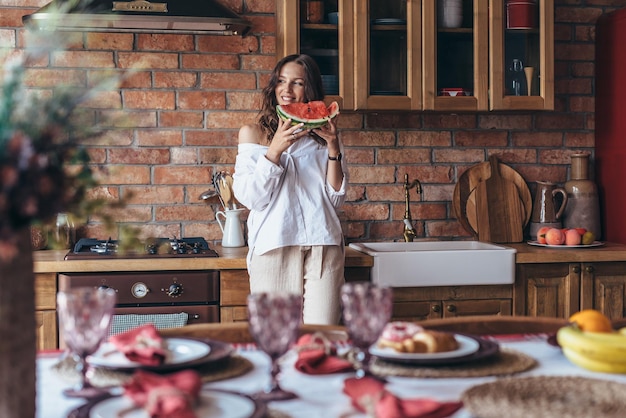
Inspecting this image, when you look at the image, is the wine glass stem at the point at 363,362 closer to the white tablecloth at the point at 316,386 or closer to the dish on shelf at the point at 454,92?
the white tablecloth at the point at 316,386

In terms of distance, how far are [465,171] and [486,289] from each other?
2.52ft

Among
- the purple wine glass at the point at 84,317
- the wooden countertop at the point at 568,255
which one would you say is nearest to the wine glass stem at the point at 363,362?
the purple wine glass at the point at 84,317

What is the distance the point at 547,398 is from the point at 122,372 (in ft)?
2.24

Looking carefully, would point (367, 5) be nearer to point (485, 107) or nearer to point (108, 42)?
point (485, 107)

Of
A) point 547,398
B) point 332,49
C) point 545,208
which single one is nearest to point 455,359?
point 547,398

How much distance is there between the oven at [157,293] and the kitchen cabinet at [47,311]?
45 mm

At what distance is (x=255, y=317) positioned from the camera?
1.17 meters

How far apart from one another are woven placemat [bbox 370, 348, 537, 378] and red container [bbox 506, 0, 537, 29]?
95.3 inches

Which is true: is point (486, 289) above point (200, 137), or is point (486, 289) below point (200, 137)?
below

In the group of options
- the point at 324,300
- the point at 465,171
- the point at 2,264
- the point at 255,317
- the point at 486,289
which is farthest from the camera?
the point at 465,171

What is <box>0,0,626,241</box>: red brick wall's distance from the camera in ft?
11.7

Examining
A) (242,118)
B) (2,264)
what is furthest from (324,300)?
(2,264)

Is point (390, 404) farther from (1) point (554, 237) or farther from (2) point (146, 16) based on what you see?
(1) point (554, 237)

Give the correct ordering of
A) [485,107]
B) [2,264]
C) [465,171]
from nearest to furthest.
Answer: [2,264] → [485,107] → [465,171]
